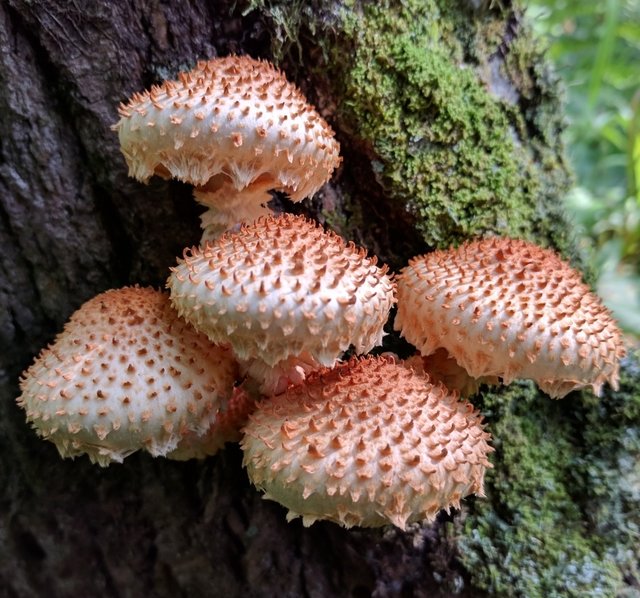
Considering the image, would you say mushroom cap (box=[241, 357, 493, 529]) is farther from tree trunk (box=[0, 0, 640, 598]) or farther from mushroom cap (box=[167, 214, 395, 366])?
tree trunk (box=[0, 0, 640, 598])

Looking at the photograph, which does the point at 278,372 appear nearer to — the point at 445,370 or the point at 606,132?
the point at 445,370

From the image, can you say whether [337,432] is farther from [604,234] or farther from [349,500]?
[604,234]

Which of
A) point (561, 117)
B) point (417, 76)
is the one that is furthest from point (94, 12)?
point (561, 117)

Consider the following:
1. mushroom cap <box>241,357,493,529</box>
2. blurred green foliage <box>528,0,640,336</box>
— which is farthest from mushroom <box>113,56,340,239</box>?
blurred green foliage <box>528,0,640,336</box>

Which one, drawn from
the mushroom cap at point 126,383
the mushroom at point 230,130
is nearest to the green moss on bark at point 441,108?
the mushroom at point 230,130

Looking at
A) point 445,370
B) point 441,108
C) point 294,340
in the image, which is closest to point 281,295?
point 294,340

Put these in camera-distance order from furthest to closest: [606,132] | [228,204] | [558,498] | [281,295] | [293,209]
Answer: [606,132] < [558,498] < [293,209] < [228,204] < [281,295]
